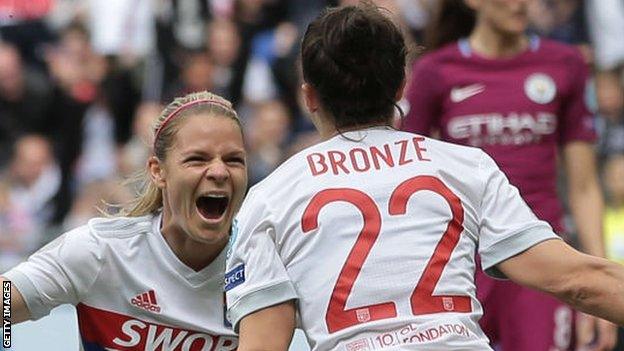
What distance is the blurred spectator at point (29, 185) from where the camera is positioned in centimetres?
949

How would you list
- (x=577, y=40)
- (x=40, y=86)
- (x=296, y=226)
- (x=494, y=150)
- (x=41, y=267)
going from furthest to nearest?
1. (x=40, y=86)
2. (x=577, y=40)
3. (x=494, y=150)
4. (x=41, y=267)
5. (x=296, y=226)

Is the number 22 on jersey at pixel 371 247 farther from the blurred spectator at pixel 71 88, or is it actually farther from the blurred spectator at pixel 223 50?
the blurred spectator at pixel 71 88

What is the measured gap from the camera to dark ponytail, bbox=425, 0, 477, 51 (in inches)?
242

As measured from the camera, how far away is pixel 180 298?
4.20 metres

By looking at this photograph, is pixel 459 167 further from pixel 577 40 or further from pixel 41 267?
pixel 577 40

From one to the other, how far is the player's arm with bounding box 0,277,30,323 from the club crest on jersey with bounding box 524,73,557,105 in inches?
93.6

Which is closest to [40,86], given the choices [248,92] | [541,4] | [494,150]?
[248,92]

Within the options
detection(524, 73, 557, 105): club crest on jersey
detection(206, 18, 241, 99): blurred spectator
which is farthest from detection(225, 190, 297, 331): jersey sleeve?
detection(206, 18, 241, 99): blurred spectator

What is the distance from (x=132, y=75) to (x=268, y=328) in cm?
686

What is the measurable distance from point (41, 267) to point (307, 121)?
5405mm

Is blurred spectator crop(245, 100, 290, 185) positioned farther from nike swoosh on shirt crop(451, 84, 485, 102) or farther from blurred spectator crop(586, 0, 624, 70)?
nike swoosh on shirt crop(451, 84, 485, 102)

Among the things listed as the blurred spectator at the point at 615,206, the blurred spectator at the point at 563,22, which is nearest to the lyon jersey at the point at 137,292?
the blurred spectator at the point at 615,206

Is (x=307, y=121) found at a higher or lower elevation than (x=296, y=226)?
lower

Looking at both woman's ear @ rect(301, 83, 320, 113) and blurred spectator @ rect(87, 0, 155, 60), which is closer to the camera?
woman's ear @ rect(301, 83, 320, 113)
